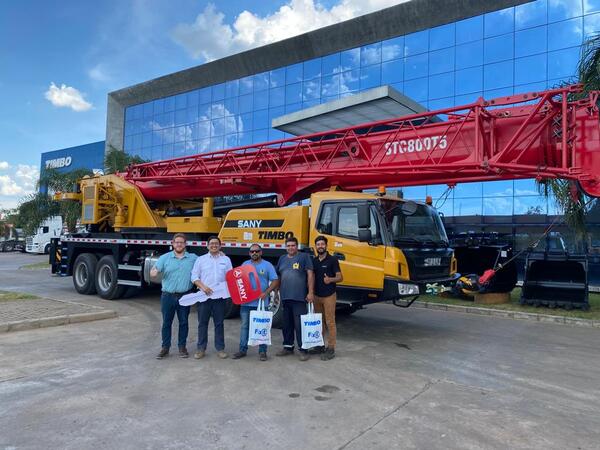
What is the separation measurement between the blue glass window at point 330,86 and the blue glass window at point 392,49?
10.3 ft

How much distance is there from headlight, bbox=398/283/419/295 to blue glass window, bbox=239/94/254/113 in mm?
27758

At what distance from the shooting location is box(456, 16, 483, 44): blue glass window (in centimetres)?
2359

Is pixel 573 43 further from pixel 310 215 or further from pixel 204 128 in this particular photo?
pixel 204 128

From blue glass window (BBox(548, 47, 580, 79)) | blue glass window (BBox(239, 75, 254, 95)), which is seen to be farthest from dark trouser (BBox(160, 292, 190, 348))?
blue glass window (BBox(239, 75, 254, 95))

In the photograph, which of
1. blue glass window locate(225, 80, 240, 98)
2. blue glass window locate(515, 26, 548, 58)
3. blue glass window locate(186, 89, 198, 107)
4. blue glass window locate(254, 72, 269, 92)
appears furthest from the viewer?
blue glass window locate(186, 89, 198, 107)

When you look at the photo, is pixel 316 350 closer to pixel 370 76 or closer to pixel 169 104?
pixel 370 76

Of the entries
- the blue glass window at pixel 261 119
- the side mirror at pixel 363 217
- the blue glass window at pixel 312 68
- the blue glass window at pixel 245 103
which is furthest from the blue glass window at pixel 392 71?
the side mirror at pixel 363 217

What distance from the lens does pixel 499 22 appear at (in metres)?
23.0

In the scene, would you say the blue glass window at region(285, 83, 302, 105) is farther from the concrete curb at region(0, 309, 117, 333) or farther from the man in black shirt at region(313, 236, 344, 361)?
the man in black shirt at region(313, 236, 344, 361)

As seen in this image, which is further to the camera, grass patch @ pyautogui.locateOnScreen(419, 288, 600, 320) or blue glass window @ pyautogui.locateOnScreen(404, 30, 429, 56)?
blue glass window @ pyautogui.locateOnScreen(404, 30, 429, 56)

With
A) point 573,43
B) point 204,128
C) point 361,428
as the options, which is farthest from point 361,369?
point 204,128

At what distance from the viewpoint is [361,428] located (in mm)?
4094

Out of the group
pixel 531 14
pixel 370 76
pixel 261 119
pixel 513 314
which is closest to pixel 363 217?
pixel 513 314

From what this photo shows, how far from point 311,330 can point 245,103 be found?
29.1 meters
